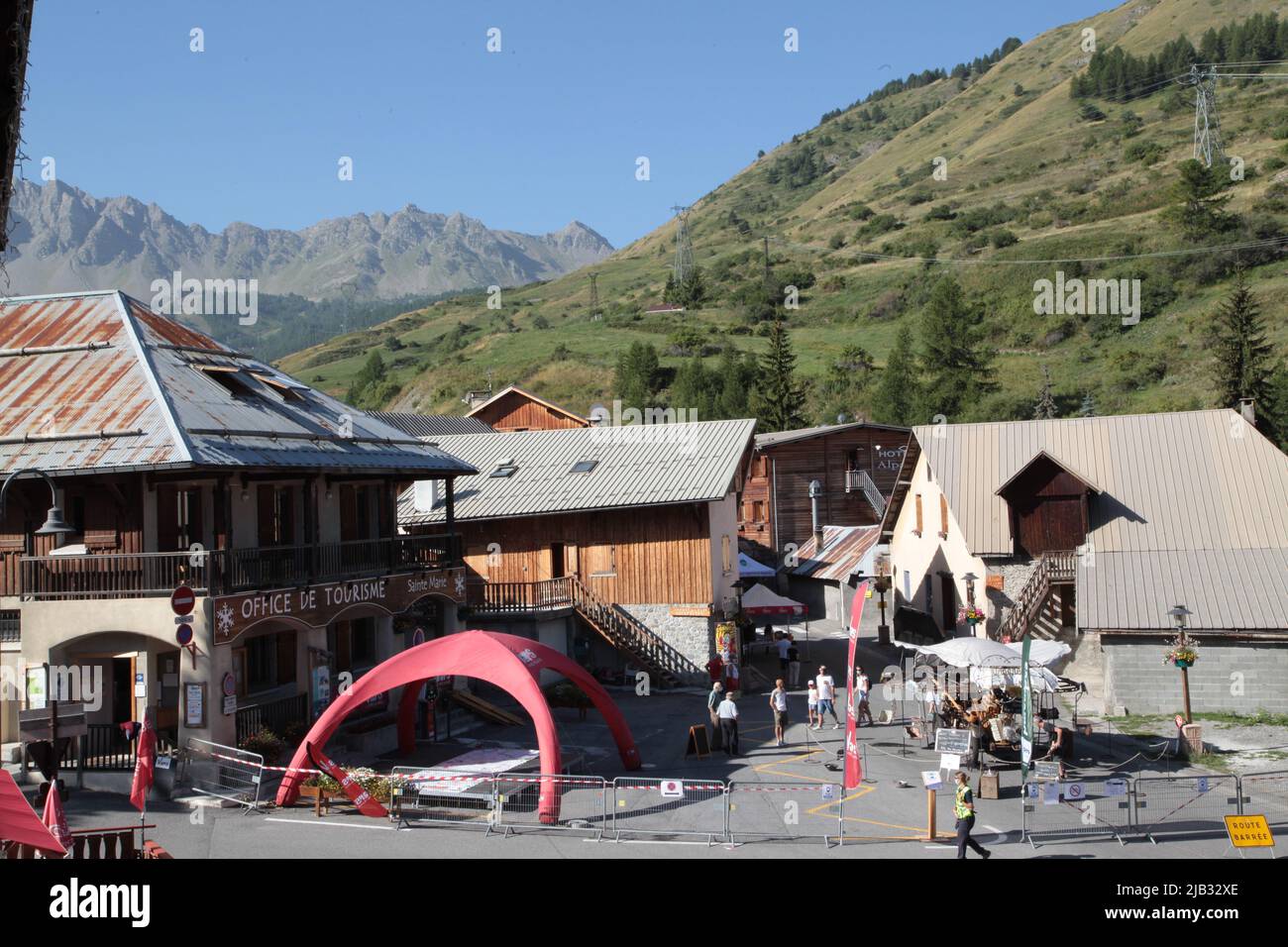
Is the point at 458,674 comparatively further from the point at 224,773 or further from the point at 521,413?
the point at 521,413

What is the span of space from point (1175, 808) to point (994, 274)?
9059 centimetres

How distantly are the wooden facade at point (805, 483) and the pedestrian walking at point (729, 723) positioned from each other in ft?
108

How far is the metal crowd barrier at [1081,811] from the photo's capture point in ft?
56.9

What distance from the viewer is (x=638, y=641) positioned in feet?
114

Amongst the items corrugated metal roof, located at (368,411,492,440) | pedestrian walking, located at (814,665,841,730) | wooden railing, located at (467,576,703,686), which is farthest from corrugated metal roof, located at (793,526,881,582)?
corrugated metal roof, located at (368,411,492,440)

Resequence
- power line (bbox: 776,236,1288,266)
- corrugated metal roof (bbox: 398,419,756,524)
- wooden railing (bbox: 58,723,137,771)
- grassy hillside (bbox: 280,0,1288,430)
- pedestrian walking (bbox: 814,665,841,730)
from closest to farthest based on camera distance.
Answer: wooden railing (bbox: 58,723,137,771)
pedestrian walking (bbox: 814,665,841,730)
corrugated metal roof (bbox: 398,419,756,524)
grassy hillside (bbox: 280,0,1288,430)
power line (bbox: 776,236,1288,266)

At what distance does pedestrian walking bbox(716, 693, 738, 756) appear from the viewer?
24234 millimetres

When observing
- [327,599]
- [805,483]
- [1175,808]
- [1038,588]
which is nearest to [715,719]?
[327,599]

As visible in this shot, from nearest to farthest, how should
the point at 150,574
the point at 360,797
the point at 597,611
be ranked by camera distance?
the point at 360,797 < the point at 150,574 < the point at 597,611

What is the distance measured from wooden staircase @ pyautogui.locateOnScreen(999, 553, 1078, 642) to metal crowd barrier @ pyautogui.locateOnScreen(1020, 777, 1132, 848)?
1416 cm

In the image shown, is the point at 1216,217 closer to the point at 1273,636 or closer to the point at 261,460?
the point at 1273,636

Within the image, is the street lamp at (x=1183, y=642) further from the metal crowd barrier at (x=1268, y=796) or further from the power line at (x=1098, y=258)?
the power line at (x=1098, y=258)

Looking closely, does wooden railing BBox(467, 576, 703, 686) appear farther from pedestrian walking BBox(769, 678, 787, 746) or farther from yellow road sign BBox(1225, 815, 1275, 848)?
yellow road sign BBox(1225, 815, 1275, 848)
